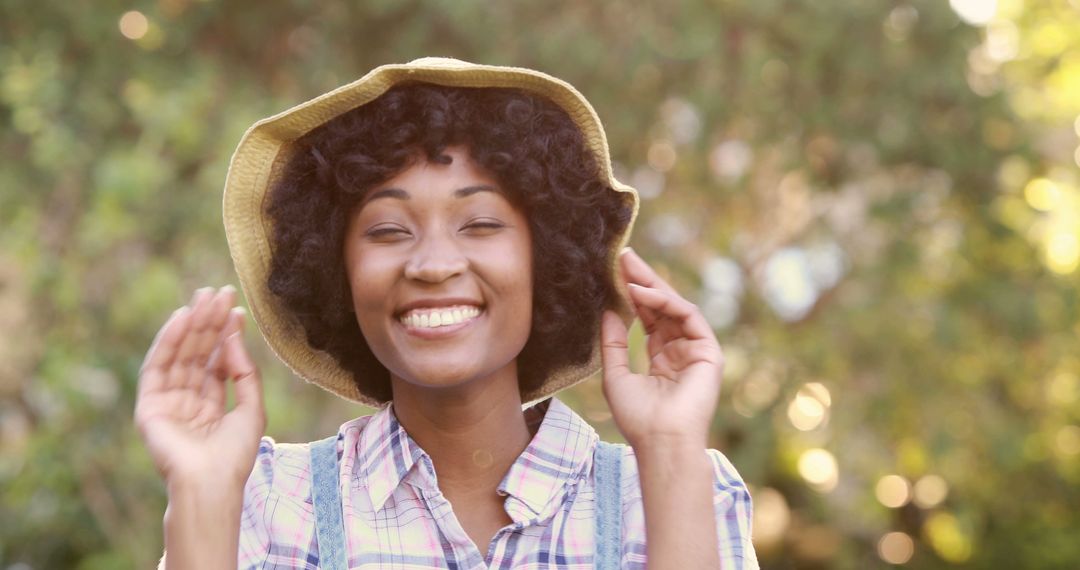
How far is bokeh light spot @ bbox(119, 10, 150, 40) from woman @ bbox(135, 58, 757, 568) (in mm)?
3253

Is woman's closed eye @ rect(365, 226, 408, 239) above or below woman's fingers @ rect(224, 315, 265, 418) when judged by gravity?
above

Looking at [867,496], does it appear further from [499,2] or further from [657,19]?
[499,2]

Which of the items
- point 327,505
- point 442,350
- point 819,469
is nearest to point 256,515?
point 327,505

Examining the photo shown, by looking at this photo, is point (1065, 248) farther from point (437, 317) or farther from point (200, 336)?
point (200, 336)

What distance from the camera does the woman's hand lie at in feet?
6.49

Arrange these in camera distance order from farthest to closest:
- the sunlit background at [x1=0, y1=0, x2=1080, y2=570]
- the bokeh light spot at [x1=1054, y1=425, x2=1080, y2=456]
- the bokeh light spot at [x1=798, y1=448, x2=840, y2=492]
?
the bokeh light spot at [x1=1054, y1=425, x2=1080, y2=456] < the bokeh light spot at [x1=798, y1=448, x2=840, y2=492] < the sunlit background at [x1=0, y1=0, x2=1080, y2=570]

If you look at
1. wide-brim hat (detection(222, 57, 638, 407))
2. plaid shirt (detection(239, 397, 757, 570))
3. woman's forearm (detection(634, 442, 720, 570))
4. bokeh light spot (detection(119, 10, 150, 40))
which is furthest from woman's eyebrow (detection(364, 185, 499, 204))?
bokeh light spot (detection(119, 10, 150, 40))

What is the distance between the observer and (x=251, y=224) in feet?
7.16

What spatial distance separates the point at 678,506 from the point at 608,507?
17 cm

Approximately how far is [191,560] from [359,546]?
0.27 m

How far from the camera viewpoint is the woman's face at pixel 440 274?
1.97 metres

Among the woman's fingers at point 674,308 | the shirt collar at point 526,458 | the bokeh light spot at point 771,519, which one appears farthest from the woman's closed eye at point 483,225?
the bokeh light spot at point 771,519

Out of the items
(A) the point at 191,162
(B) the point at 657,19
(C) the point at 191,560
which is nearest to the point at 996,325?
(B) the point at 657,19

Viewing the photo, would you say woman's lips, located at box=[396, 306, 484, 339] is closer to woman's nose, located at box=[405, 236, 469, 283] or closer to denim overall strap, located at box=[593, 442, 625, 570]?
woman's nose, located at box=[405, 236, 469, 283]
